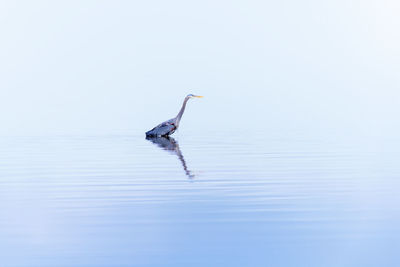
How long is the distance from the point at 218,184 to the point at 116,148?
13.0m

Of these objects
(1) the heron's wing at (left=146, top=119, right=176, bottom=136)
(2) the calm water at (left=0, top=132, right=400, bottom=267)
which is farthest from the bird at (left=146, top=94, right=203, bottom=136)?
(2) the calm water at (left=0, top=132, right=400, bottom=267)

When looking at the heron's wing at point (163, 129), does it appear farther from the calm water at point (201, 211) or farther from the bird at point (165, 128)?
the calm water at point (201, 211)

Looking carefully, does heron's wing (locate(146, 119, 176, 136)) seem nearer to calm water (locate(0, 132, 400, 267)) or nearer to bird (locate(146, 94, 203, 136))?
bird (locate(146, 94, 203, 136))

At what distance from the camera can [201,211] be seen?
12.4 metres

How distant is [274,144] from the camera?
3078 centimetres

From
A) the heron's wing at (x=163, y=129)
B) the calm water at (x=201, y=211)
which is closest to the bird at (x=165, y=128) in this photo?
the heron's wing at (x=163, y=129)

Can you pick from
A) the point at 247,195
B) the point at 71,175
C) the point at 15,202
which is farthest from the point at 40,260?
the point at 71,175

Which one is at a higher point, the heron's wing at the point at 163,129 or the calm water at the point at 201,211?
the heron's wing at the point at 163,129

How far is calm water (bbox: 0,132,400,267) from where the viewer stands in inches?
368

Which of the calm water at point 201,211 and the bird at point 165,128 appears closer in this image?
A: the calm water at point 201,211

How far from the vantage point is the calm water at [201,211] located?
9.35 meters

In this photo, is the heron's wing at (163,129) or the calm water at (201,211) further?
the heron's wing at (163,129)

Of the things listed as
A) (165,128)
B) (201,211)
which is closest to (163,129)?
(165,128)

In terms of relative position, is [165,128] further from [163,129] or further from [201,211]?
[201,211]
